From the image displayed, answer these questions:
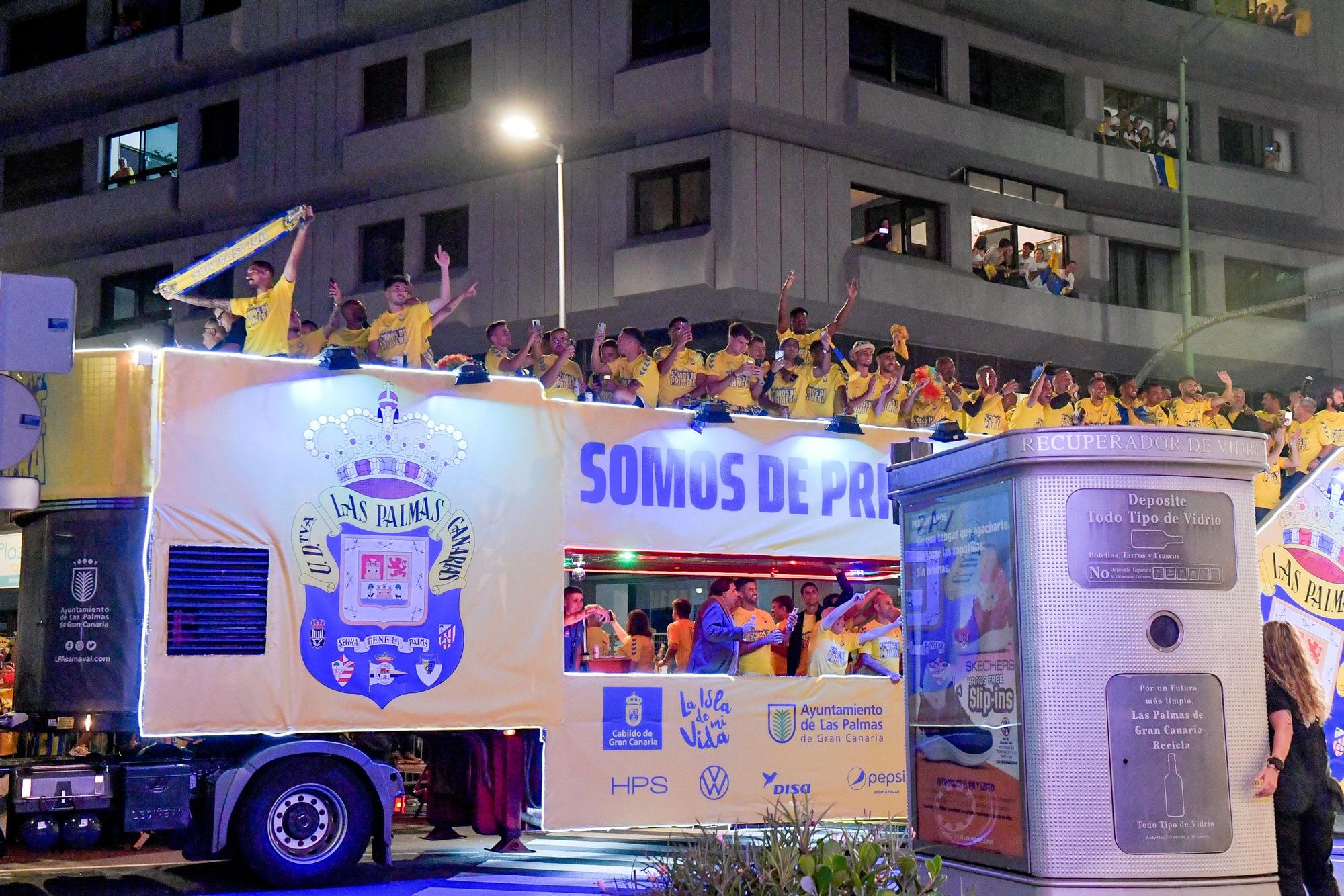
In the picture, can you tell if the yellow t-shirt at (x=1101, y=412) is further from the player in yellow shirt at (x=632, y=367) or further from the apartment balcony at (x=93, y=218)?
the apartment balcony at (x=93, y=218)

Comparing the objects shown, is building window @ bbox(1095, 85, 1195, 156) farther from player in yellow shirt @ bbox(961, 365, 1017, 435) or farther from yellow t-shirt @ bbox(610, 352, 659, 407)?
yellow t-shirt @ bbox(610, 352, 659, 407)

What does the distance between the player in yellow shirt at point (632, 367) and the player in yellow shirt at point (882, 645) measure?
9.23ft

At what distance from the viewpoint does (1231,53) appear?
3506cm

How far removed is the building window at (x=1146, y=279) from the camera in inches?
1396

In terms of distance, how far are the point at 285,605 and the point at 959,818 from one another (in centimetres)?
499

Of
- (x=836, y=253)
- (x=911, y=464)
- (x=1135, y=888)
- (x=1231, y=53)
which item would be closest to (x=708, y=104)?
(x=836, y=253)

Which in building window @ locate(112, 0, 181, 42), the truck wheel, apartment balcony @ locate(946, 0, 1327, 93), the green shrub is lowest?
the truck wheel

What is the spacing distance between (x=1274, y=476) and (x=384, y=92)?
22.8m

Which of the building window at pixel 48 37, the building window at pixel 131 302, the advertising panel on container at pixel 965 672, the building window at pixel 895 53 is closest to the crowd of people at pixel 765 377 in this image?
the advertising panel on container at pixel 965 672

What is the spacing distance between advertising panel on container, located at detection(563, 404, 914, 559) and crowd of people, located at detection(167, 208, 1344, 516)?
310 millimetres

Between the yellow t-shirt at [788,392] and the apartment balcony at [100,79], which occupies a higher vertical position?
the apartment balcony at [100,79]

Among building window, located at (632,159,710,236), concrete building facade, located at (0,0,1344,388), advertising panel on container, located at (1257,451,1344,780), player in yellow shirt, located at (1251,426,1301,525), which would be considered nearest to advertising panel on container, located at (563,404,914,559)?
advertising panel on container, located at (1257,451,1344,780)

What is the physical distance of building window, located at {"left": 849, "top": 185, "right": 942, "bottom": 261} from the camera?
1166 inches

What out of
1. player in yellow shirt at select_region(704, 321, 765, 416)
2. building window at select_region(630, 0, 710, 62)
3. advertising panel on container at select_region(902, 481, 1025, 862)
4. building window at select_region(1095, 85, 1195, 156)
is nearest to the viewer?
advertising panel on container at select_region(902, 481, 1025, 862)
